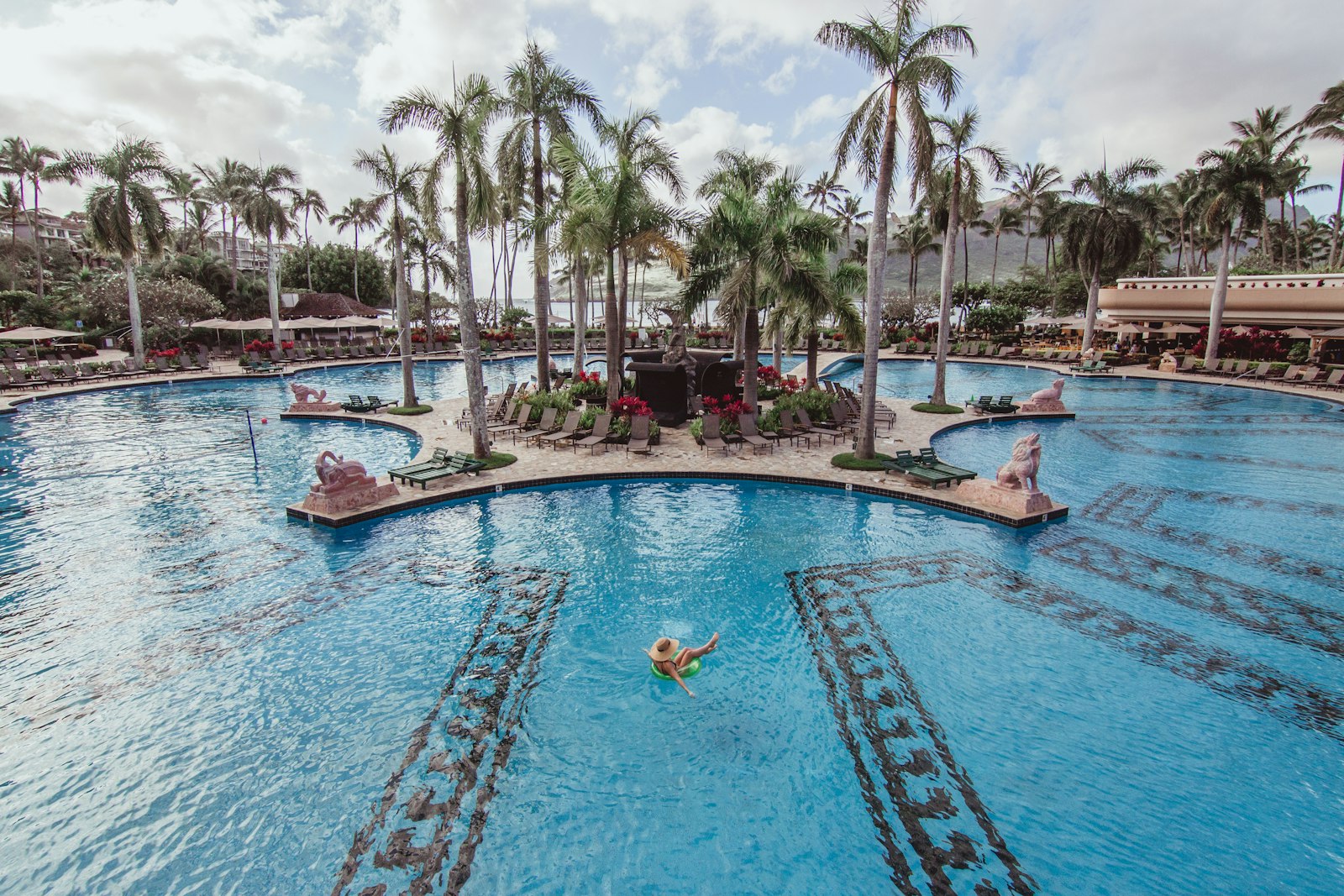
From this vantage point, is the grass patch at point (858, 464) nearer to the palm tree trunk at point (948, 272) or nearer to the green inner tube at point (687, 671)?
the palm tree trunk at point (948, 272)

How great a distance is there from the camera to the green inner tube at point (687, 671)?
737 centimetres

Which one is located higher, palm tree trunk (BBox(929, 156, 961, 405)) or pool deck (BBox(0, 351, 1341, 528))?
palm tree trunk (BBox(929, 156, 961, 405))

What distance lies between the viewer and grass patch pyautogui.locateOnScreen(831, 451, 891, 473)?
15.3 metres

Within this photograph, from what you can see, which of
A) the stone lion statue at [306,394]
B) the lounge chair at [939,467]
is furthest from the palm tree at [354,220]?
the lounge chair at [939,467]

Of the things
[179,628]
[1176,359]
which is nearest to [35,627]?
[179,628]

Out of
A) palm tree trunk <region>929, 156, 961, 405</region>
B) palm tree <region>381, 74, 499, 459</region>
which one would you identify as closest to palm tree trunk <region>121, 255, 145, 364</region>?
palm tree <region>381, 74, 499, 459</region>

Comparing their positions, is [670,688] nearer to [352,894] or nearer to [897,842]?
[897,842]

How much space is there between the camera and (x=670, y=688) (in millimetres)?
7246

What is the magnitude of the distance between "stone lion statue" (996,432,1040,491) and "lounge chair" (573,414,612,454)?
394 inches

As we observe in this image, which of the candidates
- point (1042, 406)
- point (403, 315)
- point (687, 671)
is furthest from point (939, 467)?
point (403, 315)

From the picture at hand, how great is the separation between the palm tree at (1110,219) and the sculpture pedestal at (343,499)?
130ft

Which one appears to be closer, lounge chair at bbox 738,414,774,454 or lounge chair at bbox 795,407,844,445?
lounge chair at bbox 738,414,774,454

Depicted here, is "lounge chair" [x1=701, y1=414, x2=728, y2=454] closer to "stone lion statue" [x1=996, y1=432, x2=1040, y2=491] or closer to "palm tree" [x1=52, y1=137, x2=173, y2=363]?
"stone lion statue" [x1=996, y1=432, x2=1040, y2=491]

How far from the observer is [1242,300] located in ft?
116
